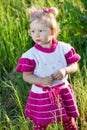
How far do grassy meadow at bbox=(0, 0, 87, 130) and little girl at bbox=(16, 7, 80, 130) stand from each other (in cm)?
28

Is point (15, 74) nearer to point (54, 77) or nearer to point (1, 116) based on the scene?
point (1, 116)

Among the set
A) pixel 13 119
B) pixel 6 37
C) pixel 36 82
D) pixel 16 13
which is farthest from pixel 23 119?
pixel 16 13

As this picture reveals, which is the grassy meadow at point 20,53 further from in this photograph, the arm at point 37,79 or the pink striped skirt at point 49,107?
the arm at point 37,79

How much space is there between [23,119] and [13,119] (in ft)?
0.94

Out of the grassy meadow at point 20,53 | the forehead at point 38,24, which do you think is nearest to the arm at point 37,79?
the forehead at point 38,24

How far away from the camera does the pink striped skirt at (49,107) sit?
118 inches

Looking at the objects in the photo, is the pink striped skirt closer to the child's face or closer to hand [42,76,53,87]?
hand [42,76,53,87]

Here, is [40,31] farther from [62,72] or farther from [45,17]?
[62,72]

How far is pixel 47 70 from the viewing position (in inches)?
116

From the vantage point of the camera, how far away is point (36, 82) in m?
2.91

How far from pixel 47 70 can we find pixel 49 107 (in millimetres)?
249

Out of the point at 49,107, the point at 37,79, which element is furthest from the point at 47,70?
the point at 49,107

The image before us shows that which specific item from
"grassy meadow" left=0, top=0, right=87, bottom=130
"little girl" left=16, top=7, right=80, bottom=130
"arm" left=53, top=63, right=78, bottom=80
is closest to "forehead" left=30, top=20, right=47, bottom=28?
"little girl" left=16, top=7, right=80, bottom=130

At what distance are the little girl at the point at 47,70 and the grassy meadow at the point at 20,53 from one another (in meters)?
0.28
